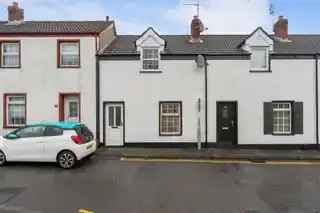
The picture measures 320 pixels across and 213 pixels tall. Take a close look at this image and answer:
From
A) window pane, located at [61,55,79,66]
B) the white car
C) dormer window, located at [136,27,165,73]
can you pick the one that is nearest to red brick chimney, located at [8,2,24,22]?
window pane, located at [61,55,79,66]

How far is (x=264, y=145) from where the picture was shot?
65.9 ft

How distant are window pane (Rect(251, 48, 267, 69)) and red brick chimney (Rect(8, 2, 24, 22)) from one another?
1287 centimetres

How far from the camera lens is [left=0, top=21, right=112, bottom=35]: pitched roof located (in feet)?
65.8

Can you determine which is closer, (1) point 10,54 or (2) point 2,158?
(2) point 2,158

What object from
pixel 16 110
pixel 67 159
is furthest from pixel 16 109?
pixel 67 159

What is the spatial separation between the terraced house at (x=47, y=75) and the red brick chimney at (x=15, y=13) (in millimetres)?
2731

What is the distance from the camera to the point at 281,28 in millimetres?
23109

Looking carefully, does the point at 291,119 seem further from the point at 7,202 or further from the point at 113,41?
the point at 7,202

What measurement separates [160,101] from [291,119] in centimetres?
655

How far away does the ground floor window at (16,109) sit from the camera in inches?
799

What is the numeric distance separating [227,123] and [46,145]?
Answer: 927 cm

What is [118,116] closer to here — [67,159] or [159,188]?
[67,159]

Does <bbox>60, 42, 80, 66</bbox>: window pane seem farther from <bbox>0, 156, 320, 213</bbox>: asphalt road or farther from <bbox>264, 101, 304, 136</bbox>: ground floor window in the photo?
<bbox>264, 101, 304, 136</bbox>: ground floor window

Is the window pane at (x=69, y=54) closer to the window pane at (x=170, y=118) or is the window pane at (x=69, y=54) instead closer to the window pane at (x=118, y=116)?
the window pane at (x=118, y=116)
